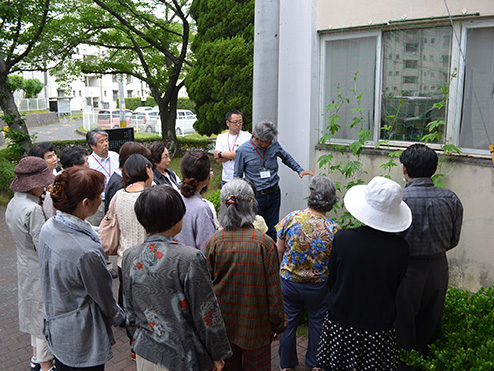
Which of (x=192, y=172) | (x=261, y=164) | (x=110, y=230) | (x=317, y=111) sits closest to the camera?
(x=192, y=172)

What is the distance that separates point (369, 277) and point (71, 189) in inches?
76.8

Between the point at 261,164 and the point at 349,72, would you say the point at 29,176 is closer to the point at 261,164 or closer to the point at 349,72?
the point at 261,164

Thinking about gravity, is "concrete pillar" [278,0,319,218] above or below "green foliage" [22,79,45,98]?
below

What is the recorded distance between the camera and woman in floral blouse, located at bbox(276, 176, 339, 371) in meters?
3.61

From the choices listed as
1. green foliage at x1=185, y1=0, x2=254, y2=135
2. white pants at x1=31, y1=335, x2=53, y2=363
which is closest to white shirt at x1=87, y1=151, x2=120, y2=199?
white pants at x1=31, y1=335, x2=53, y2=363

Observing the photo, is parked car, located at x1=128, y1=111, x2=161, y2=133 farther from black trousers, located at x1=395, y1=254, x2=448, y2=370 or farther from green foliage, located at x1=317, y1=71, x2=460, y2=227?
black trousers, located at x1=395, y1=254, x2=448, y2=370

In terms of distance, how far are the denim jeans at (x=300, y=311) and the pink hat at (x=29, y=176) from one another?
2.16 m

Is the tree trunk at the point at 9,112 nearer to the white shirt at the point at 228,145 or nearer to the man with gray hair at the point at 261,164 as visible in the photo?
the white shirt at the point at 228,145

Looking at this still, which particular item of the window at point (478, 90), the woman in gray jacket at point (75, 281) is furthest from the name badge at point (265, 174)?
the woman in gray jacket at point (75, 281)

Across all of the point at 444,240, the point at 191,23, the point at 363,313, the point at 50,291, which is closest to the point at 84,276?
the point at 50,291

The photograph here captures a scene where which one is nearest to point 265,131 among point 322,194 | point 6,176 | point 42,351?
point 322,194

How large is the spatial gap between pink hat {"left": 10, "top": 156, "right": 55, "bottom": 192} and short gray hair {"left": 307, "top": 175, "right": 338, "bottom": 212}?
211cm

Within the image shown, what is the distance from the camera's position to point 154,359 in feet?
8.66

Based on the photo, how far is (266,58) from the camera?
6.22 meters
